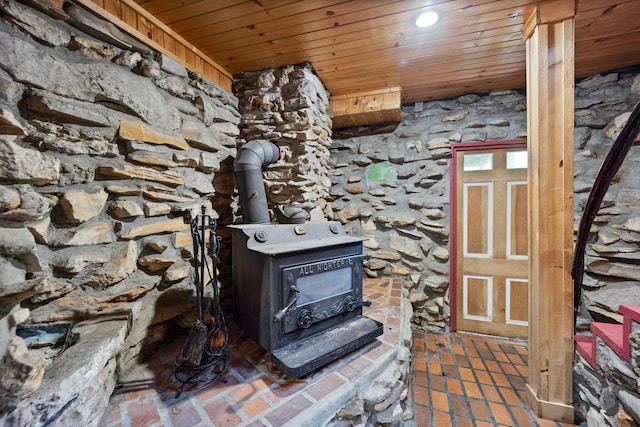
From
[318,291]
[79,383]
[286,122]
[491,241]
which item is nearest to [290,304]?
[318,291]

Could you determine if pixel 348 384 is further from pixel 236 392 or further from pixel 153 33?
pixel 153 33

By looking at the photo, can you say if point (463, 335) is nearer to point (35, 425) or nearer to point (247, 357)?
point (247, 357)

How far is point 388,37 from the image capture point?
61.5 inches

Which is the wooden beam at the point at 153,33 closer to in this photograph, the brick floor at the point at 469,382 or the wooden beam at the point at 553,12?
the wooden beam at the point at 553,12

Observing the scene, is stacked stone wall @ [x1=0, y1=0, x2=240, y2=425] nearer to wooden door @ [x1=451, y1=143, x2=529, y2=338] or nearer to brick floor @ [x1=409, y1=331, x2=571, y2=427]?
brick floor @ [x1=409, y1=331, x2=571, y2=427]

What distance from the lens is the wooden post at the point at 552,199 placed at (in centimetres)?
135

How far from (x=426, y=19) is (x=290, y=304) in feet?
5.53

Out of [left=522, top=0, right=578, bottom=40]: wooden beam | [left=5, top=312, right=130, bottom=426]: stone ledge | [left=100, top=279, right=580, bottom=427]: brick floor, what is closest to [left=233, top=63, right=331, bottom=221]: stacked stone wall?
[left=100, top=279, right=580, bottom=427]: brick floor

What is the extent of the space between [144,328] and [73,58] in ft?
4.17

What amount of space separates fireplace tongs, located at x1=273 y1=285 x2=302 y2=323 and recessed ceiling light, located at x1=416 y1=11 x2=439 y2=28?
1.59 m

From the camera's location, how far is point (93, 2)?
1.12 metres

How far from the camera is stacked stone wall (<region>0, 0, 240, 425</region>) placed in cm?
72

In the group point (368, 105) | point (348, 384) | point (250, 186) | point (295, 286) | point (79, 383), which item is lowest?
point (348, 384)

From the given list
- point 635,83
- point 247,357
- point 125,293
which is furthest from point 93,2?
point 635,83
